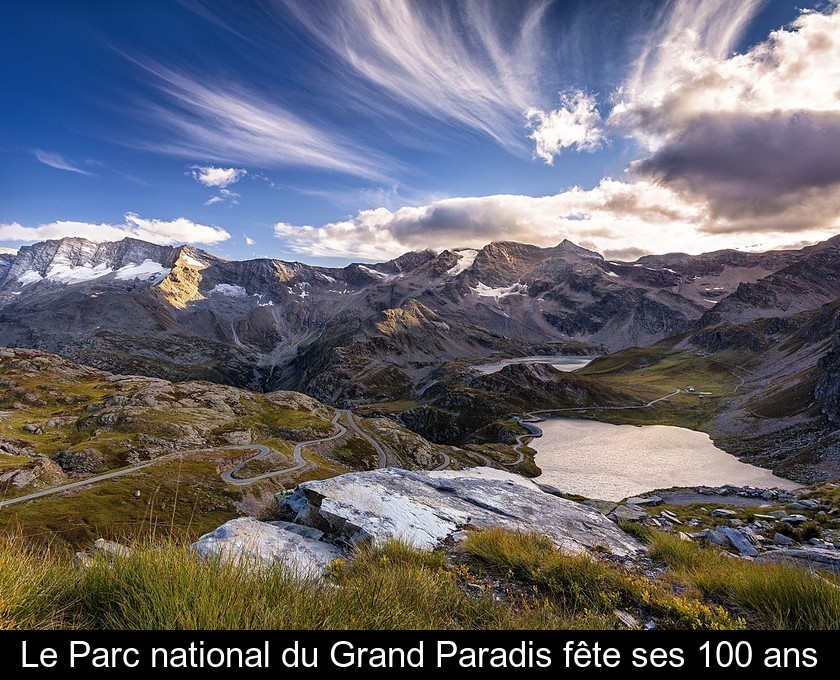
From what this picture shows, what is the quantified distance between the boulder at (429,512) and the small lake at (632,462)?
82.5 m

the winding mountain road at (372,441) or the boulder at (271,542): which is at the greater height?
the boulder at (271,542)

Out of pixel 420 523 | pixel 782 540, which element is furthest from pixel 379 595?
pixel 782 540

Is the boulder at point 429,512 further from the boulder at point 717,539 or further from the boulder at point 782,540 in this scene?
the boulder at point 782,540

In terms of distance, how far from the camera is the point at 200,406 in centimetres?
12756

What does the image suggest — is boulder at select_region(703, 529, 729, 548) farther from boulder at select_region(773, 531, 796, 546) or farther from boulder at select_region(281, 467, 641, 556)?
boulder at select_region(281, 467, 641, 556)

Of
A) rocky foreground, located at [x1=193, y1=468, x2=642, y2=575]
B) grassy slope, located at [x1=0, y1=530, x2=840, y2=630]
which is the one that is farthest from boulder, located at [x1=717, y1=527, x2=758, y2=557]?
grassy slope, located at [x1=0, y1=530, x2=840, y2=630]

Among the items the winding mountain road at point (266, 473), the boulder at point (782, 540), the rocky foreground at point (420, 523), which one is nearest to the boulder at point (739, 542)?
the rocky foreground at point (420, 523)

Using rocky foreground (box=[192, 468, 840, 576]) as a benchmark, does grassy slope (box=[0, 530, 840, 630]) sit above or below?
above

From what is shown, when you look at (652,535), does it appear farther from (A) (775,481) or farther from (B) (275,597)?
(A) (775,481)

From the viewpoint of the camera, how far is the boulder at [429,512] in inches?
369

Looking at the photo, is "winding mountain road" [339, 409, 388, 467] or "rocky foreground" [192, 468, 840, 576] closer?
"rocky foreground" [192, 468, 840, 576]

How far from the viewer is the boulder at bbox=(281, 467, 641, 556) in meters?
9.37

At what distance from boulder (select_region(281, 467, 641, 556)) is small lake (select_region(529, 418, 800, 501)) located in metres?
82.5
